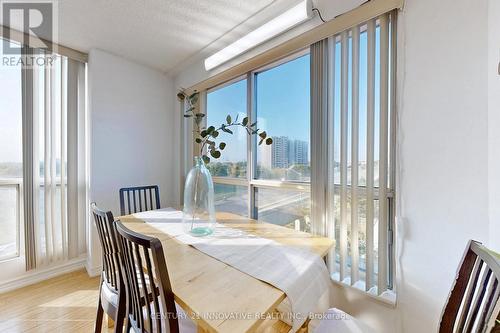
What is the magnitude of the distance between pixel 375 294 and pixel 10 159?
10.8 feet

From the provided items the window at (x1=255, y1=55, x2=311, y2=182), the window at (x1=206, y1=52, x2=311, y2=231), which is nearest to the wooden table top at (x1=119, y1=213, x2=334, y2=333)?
the window at (x1=206, y1=52, x2=311, y2=231)

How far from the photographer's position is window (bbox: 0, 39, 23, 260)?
6.66 feet

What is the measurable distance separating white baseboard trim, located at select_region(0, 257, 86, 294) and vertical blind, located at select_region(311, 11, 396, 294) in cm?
271

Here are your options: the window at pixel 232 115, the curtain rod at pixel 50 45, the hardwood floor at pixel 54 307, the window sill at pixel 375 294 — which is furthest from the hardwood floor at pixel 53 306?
the curtain rod at pixel 50 45

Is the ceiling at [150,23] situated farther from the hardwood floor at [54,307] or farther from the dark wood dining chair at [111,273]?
the hardwood floor at [54,307]

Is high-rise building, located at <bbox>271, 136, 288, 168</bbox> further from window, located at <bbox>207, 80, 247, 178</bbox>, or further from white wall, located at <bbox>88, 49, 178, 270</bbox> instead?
white wall, located at <bbox>88, 49, 178, 270</bbox>

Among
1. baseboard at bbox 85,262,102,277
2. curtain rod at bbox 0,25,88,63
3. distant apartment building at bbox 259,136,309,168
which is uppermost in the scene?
curtain rod at bbox 0,25,88,63

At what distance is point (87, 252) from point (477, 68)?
3.61 meters

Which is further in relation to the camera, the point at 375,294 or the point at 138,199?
the point at 138,199

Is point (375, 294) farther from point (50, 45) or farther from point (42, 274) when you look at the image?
point (50, 45)

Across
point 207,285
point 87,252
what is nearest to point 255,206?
point 207,285

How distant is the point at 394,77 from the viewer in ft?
4.23

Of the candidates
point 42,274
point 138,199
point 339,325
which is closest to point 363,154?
point 339,325

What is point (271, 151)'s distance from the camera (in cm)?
211
